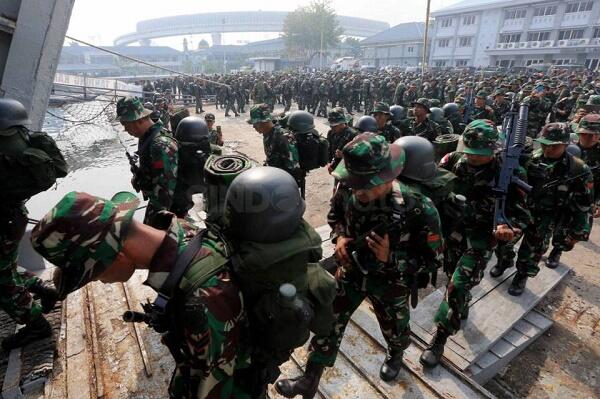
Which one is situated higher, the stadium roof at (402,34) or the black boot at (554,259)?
the stadium roof at (402,34)

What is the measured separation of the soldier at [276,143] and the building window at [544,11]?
51118 millimetres

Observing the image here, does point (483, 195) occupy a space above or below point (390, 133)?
below

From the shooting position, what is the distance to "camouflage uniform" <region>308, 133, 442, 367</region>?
228 centimetres

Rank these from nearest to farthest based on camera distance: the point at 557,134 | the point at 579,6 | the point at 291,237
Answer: the point at 291,237 → the point at 557,134 → the point at 579,6

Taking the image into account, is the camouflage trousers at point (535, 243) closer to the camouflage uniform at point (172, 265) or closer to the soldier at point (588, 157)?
the soldier at point (588, 157)

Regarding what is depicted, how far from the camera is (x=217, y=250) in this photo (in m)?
1.48

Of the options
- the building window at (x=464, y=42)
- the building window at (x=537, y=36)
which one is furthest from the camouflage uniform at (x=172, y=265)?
the building window at (x=464, y=42)

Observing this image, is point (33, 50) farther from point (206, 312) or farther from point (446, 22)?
point (446, 22)

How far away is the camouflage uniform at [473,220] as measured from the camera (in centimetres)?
311

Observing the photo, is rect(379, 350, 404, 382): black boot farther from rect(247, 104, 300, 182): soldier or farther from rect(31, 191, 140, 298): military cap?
rect(247, 104, 300, 182): soldier

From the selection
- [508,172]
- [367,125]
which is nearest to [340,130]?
[367,125]

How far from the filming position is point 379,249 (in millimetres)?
2451

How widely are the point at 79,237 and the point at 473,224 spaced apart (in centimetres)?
340

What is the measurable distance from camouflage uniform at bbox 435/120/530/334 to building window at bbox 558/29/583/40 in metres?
49.5
